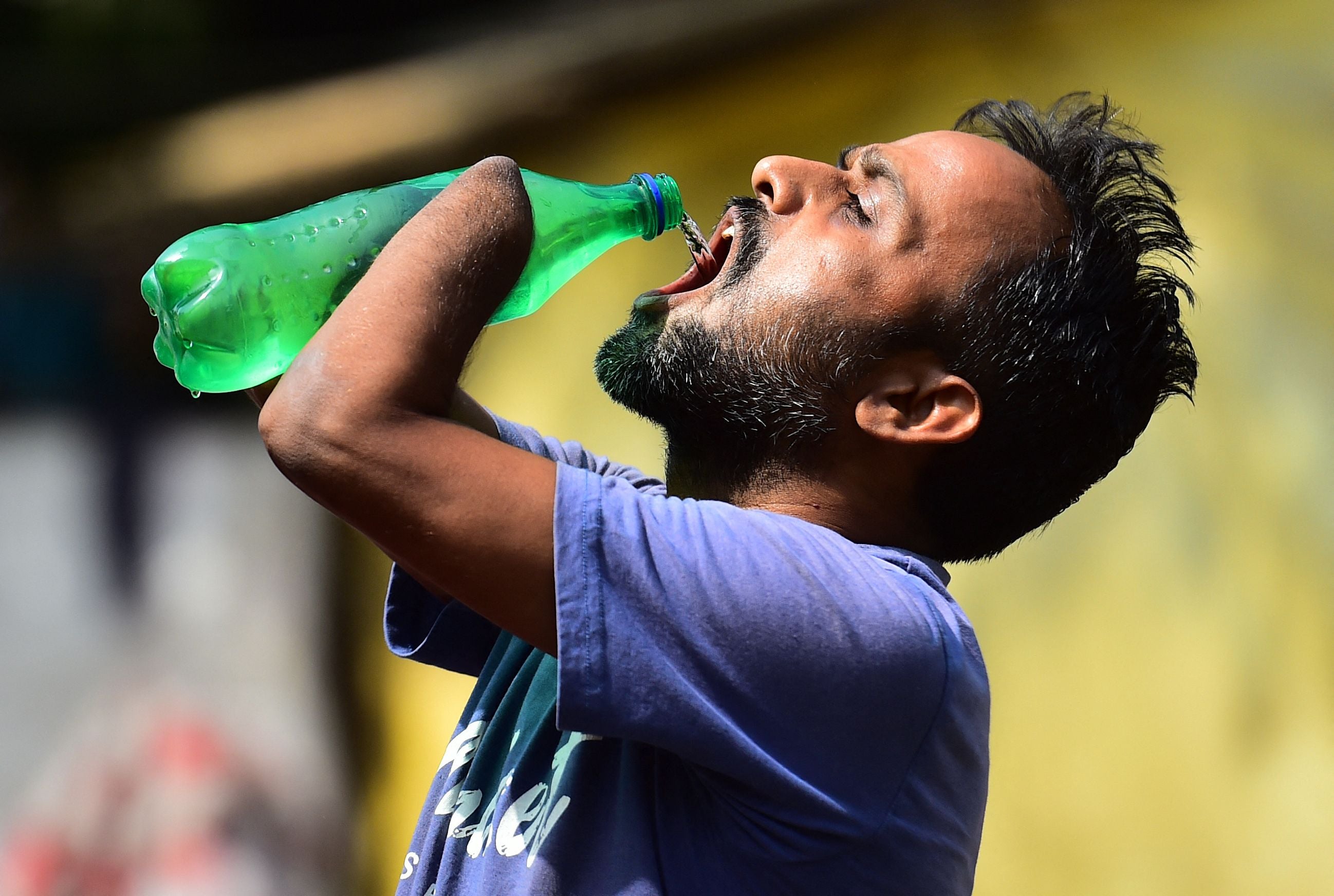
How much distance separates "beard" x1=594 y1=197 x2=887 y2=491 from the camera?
120 centimetres

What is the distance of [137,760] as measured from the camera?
2777mm

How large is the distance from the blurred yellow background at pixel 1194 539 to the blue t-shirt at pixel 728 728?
3.53 ft

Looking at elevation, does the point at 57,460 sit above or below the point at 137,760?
above

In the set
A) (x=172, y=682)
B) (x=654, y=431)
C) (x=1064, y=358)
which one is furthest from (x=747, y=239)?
(x=172, y=682)

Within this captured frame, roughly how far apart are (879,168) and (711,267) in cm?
21

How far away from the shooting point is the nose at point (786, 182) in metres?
1.30

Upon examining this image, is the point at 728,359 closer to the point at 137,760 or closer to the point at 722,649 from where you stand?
the point at 722,649

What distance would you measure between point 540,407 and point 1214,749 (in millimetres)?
1483

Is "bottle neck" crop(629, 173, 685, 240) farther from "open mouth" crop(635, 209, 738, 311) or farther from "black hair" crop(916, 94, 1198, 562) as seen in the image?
"black hair" crop(916, 94, 1198, 562)

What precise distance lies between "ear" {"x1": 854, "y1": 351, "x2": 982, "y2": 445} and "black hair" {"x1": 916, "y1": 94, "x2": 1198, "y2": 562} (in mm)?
24

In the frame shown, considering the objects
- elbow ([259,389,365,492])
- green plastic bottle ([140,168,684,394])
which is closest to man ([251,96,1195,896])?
elbow ([259,389,365,492])

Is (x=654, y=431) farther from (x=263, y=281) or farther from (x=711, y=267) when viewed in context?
(x=263, y=281)

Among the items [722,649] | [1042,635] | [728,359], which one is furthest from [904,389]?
[1042,635]

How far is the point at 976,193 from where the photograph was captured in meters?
1.29
